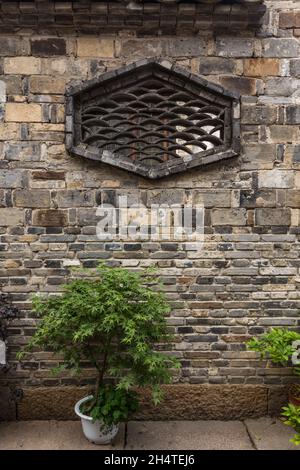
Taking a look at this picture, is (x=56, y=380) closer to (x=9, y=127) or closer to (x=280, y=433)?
(x=280, y=433)

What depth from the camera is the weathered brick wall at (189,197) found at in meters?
3.82

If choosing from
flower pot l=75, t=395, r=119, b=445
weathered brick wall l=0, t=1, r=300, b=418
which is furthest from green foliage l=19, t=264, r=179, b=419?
weathered brick wall l=0, t=1, r=300, b=418

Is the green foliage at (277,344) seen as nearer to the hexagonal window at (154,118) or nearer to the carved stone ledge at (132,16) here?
the hexagonal window at (154,118)

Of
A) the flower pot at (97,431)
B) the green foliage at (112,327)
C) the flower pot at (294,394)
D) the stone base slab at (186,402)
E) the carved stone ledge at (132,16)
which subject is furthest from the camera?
the stone base slab at (186,402)

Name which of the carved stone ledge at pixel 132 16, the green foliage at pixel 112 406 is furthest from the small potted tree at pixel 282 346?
the carved stone ledge at pixel 132 16

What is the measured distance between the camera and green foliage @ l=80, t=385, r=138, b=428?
3385mm

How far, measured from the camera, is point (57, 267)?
3941 millimetres

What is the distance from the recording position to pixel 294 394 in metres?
3.87

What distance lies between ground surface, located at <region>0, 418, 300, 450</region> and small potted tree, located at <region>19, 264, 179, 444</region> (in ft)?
0.82

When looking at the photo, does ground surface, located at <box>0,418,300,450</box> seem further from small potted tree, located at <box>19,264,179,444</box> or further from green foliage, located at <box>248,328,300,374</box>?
green foliage, located at <box>248,328,300,374</box>

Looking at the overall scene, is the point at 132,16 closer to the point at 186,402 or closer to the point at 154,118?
the point at 154,118

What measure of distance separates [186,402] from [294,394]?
42.1 inches

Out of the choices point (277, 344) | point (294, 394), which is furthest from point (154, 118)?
point (294, 394)

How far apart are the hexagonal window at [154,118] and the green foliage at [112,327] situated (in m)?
1.19
